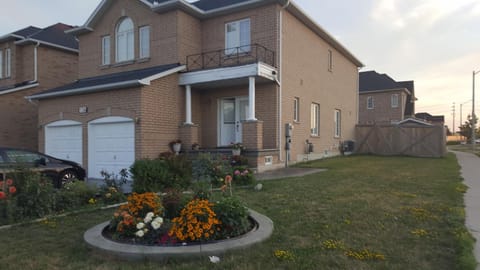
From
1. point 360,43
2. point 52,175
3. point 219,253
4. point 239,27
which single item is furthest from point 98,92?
point 360,43

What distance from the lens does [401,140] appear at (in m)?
22.4

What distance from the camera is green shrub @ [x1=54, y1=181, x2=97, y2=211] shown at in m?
6.64

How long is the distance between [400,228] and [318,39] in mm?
14862

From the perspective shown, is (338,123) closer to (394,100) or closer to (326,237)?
(326,237)

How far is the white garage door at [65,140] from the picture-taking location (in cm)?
1427

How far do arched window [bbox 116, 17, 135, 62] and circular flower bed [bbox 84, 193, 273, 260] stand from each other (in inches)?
505

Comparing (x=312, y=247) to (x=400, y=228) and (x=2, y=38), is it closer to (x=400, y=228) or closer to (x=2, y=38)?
(x=400, y=228)

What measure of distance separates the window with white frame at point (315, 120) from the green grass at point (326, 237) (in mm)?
9942

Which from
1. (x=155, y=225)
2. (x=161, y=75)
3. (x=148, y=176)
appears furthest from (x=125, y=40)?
(x=155, y=225)

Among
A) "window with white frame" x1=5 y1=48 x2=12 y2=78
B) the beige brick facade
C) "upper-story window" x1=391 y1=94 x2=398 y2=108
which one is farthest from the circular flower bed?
"upper-story window" x1=391 y1=94 x2=398 y2=108

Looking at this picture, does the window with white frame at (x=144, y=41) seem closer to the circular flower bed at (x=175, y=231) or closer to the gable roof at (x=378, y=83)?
the circular flower bed at (x=175, y=231)

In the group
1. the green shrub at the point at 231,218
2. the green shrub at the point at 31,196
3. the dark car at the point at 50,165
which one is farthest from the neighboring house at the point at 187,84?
the green shrub at the point at 231,218

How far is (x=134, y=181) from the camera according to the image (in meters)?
7.85

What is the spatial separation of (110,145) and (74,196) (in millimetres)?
6651
